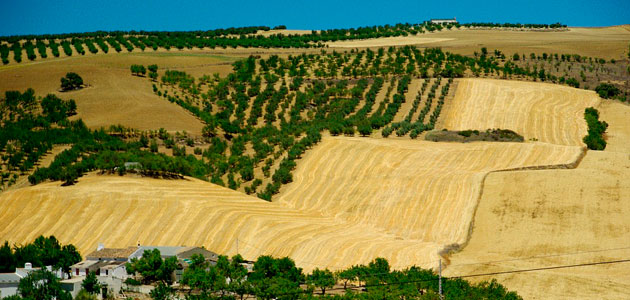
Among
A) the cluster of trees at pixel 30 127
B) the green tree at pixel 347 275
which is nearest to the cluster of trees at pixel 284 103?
the cluster of trees at pixel 30 127

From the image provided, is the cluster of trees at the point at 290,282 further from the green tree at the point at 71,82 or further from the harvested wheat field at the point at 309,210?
the green tree at the point at 71,82

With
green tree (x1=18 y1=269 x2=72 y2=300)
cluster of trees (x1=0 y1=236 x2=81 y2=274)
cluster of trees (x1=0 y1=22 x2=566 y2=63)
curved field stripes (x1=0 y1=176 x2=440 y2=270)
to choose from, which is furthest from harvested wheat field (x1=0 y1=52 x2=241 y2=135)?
green tree (x1=18 y1=269 x2=72 y2=300)

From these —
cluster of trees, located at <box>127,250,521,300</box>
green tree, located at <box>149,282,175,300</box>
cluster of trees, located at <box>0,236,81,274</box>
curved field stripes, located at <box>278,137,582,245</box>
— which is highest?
curved field stripes, located at <box>278,137,582,245</box>

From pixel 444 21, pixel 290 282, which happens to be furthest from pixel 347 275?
pixel 444 21

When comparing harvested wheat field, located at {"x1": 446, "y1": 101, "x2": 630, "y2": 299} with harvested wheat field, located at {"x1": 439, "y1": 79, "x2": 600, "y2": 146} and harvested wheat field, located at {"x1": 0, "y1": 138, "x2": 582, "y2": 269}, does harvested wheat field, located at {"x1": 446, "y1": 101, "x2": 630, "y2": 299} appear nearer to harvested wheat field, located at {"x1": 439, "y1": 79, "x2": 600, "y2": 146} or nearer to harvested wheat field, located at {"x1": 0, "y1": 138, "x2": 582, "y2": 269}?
harvested wheat field, located at {"x1": 0, "y1": 138, "x2": 582, "y2": 269}

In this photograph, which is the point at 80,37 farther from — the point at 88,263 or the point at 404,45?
the point at 88,263

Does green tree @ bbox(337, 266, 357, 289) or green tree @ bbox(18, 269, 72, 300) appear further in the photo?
green tree @ bbox(337, 266, 357, 289)
